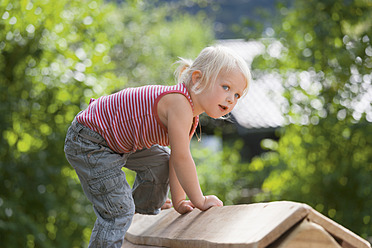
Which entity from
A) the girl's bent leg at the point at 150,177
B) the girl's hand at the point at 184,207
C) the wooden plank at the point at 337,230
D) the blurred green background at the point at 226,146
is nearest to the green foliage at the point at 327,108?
the blurred green background at the point at 226,146

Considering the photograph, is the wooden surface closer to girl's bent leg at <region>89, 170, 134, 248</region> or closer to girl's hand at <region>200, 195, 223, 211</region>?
girl's hand at <region>200, 195, 223, 211</region>

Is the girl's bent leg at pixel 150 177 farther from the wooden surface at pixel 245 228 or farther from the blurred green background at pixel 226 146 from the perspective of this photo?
the blurred green background at pixel 226 146

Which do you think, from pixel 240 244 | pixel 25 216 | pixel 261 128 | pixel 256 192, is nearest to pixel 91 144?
pixel 240 244

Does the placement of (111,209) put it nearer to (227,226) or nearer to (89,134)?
(89,134)

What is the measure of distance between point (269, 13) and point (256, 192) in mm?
2231

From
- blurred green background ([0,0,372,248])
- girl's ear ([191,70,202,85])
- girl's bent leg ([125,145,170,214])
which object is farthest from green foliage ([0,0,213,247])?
girl's ear ([191,70,202,85])

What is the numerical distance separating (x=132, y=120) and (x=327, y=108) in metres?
3.64

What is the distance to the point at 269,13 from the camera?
20.0 feet

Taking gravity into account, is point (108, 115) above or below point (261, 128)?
above

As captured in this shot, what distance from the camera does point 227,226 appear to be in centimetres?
194

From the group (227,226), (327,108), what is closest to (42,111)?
(327,108)

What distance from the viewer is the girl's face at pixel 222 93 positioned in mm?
2334

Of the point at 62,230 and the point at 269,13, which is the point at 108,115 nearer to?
the point at 62,230

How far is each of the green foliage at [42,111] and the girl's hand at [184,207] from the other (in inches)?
89.6
